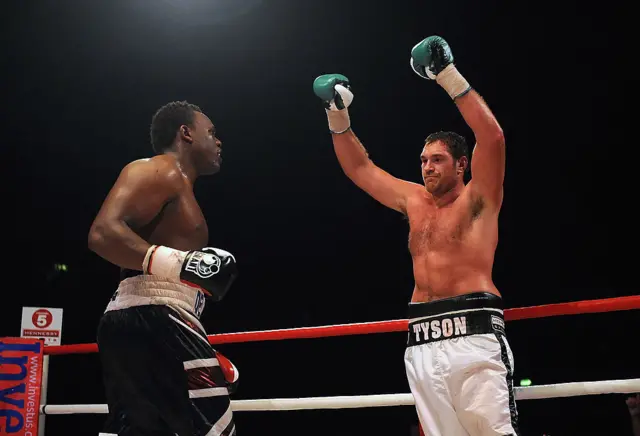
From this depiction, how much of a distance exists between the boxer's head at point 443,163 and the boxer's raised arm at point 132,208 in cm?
84

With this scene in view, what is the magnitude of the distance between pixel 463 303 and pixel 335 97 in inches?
38.2

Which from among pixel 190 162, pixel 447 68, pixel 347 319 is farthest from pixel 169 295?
pixel 347 319

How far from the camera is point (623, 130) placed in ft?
47.7

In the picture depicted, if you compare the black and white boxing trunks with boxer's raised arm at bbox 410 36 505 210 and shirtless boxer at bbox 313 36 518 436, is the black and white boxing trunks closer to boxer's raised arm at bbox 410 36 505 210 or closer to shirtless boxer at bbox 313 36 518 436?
shirtless boxer at bbox 313 36 518 436

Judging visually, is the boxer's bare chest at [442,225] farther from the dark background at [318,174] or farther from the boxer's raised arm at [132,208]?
the dark background at [318,174]

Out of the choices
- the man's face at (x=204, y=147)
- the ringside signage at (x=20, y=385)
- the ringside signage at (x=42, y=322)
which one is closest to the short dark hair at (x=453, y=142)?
the man's face at (x=204, y=147)

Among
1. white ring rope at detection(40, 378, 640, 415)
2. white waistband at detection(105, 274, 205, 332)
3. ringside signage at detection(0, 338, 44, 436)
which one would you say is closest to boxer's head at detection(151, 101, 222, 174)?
white waistband at detection(105, 274, 205, 332)

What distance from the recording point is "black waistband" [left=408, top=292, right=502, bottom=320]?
74.4 inches

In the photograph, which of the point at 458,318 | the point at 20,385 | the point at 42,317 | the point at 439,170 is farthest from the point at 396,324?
the point at 42,317

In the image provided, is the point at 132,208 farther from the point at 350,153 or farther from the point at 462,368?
the point at 350,153

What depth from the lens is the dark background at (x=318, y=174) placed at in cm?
903

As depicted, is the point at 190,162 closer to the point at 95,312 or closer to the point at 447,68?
the point at 447,68

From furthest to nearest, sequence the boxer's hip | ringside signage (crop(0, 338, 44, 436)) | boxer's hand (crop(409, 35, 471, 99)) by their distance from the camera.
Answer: ringside signage (crop(0, 338, 44, 436)) < boxer's hand (crop(409, 35, 471, 99)) < the boxer's hip

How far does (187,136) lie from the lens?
1.93m
